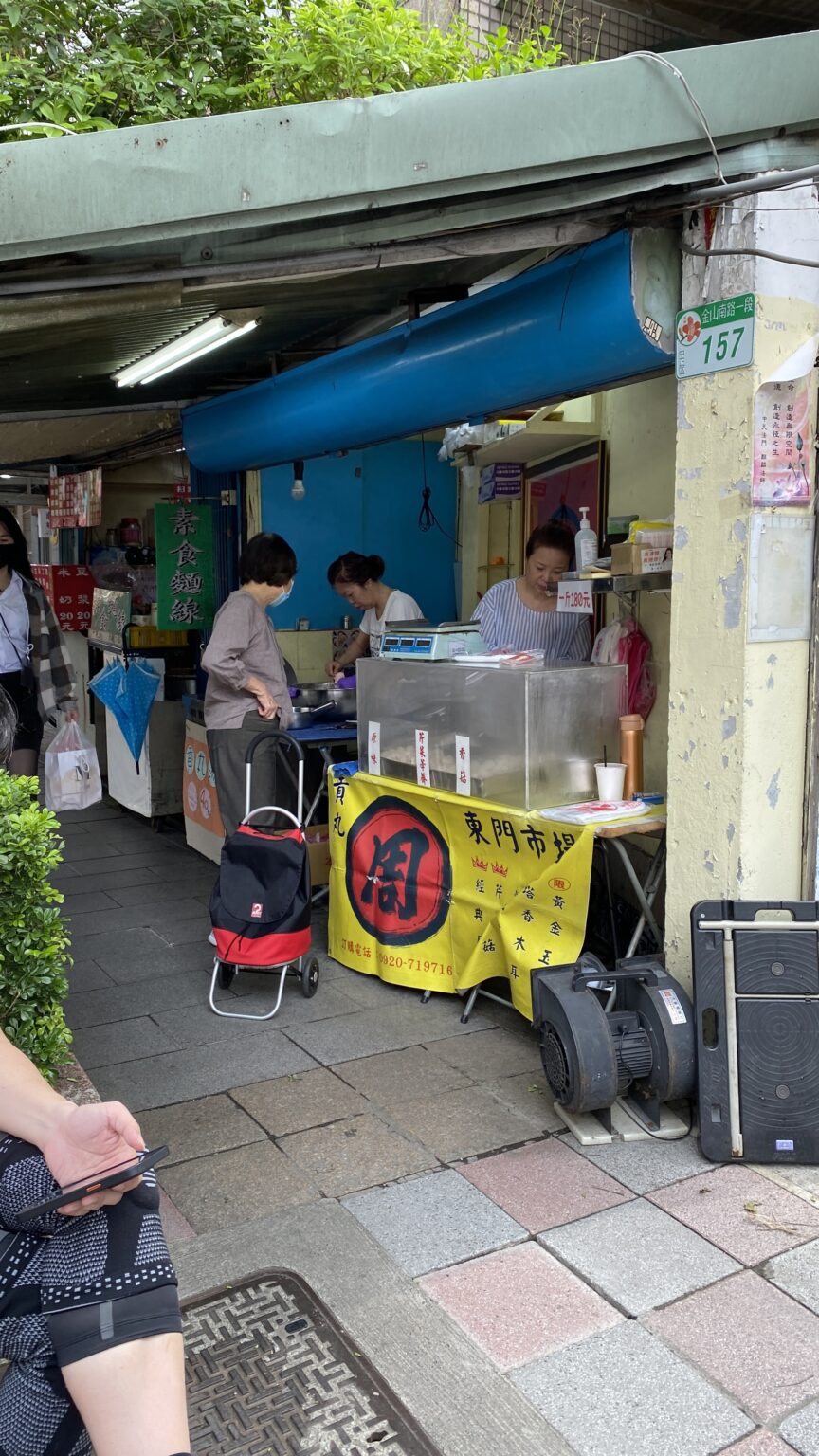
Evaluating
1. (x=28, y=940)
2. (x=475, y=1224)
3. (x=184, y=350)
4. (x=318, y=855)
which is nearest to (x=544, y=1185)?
(x=475, y=1224)

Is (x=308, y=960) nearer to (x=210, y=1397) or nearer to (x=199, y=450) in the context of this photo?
(x=210, y=1397)

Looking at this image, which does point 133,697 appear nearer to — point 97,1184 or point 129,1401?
point 97,1184

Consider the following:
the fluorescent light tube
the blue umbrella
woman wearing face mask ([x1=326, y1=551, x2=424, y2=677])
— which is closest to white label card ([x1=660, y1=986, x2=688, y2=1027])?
woman wearing face mask ([x1=326, y1=551, x2=424, y2=677])

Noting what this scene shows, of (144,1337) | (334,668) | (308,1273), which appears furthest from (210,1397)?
(334,668)

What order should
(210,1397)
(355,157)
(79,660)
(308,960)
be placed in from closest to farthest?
1. (210,1397)
2. (355,157)
3. (308,960)
4. (79,660)

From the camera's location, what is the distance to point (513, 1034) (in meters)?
4.60

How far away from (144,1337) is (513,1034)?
2959 mm

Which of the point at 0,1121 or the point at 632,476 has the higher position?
the point at 632,476

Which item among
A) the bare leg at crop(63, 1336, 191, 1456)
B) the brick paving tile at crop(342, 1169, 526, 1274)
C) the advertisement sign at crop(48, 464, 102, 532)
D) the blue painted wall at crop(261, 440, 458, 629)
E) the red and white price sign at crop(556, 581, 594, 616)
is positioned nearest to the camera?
the bare leg at crop(63, 1336, 191, 1456)

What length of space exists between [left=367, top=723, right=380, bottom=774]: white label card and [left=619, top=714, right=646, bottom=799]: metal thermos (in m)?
1.32

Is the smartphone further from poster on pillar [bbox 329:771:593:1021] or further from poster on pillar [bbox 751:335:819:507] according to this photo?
poster on pillar [bbox 751:335:819:507]

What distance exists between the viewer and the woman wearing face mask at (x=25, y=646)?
5.80 metres

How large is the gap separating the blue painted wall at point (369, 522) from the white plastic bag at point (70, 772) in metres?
2.83

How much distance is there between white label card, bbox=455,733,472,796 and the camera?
185 inches
